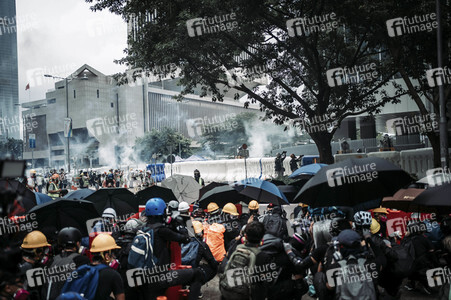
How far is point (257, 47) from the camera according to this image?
20.0 meters

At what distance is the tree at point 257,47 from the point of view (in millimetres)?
16594

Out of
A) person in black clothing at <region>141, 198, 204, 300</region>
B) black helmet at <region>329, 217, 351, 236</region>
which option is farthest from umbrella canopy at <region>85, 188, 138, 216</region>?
black helmet at <region>329, 217, 351, 236</region>

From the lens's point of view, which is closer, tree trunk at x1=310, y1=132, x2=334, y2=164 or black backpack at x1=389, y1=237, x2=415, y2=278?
black backpack at x1=389, y1=237, x2=415, y2=278

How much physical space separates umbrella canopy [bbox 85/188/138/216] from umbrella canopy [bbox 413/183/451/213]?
24.6 ft

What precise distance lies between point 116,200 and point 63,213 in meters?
3.24

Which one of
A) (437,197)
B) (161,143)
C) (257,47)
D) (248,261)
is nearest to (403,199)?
(437,197)

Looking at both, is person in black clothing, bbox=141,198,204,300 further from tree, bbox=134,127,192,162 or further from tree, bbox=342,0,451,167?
tree, bbox=134,127,192,162

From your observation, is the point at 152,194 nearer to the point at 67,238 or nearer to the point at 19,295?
the point at 67,238

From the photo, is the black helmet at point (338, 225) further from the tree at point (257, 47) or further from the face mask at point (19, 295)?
the tree at point (257, 47)

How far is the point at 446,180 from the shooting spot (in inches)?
226

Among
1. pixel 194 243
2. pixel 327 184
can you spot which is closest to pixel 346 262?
pixel 327 184

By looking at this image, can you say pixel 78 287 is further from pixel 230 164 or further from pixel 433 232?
pixel 230 164

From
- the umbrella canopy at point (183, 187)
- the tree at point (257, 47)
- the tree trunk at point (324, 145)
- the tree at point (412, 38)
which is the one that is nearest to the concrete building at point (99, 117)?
the tree at point (257, 47)

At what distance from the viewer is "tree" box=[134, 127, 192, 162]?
9306 cm
